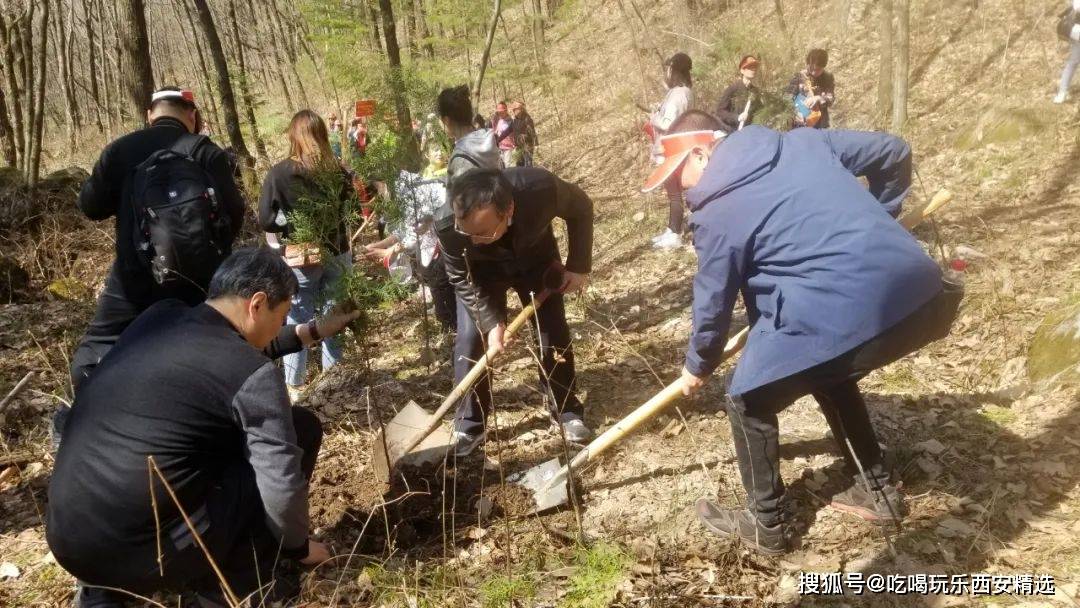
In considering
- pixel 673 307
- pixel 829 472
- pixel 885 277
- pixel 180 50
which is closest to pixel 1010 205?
pixel 673 307

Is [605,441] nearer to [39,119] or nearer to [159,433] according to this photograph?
[159,433]

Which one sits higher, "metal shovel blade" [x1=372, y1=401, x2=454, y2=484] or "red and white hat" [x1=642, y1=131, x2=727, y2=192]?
"red and white hat" [x1=642, y1=131, x2=727, y2=192]

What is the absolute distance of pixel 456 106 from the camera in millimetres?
4195

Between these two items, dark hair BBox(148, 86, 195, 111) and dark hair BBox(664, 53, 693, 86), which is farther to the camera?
dark hair BBox(664, 53, 693, 86)

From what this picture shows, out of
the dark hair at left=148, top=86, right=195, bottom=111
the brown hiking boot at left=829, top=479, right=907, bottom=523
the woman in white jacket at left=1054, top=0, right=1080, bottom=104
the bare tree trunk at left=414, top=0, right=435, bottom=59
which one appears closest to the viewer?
the brown hiking boot at left=829, top=479, right=907, bottom=523

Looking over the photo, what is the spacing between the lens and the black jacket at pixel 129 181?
10.4ft

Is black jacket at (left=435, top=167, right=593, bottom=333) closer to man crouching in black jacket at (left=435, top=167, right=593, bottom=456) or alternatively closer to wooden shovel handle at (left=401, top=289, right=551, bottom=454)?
man crouching in black jacket at (left=435, top=167, right=593, bottom=456)

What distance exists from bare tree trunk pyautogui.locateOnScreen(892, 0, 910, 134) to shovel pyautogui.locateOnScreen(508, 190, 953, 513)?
5.63 meters

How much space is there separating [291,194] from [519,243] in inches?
63.6

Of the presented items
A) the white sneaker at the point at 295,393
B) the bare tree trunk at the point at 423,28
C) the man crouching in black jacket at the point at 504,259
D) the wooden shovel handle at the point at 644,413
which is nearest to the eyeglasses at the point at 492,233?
the man crouching in black jacket at the point at 504,259

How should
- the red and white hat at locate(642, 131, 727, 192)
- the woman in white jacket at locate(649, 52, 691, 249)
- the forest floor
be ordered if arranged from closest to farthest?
1. the red and white hat at locate(642, 131, 727, 192)
2. the forest floor
3. the woman in white jacket at locate(649, 52, 691, 249)

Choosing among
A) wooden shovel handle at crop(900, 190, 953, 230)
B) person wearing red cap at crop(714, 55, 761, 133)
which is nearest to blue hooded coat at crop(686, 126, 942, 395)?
wooden shovel handle at crop(900, 190, 953, 230)

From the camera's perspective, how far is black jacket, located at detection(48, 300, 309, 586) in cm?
221

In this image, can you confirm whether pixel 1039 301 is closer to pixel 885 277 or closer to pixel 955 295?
pixel 955 295
